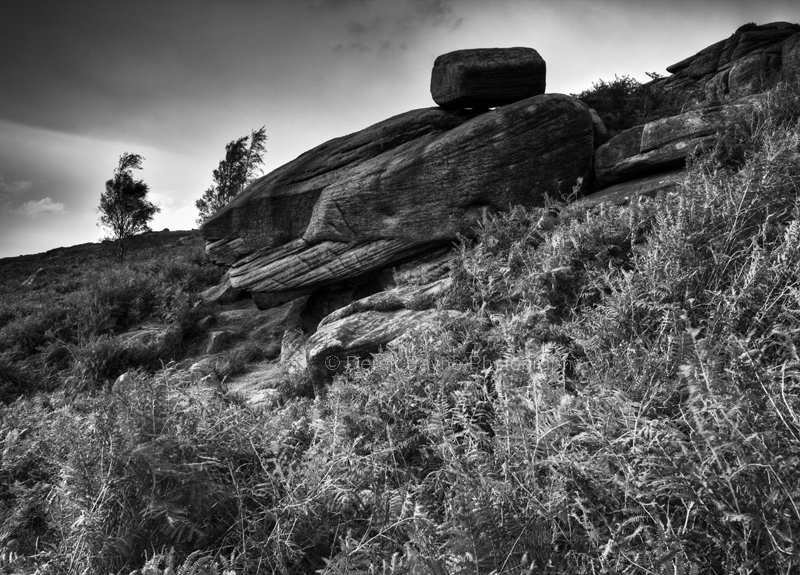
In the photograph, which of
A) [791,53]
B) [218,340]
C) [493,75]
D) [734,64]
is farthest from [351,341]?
[734,64]

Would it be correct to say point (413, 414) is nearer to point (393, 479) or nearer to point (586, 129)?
point (393, 479)

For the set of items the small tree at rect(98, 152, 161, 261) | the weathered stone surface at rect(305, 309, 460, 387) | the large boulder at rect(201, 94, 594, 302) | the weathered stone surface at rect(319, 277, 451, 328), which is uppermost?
the small tree at rect(98, 152, 161, 261)

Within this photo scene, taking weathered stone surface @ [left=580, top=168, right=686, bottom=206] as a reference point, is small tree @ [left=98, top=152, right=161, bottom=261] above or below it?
above

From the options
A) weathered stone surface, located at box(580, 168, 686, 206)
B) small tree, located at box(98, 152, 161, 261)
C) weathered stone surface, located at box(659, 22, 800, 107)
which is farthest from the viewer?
small tree, located at box(98, 152, 161, 261)

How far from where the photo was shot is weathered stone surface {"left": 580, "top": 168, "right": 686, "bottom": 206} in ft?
27.8

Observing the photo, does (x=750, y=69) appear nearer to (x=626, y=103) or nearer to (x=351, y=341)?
(x=626, y=103)

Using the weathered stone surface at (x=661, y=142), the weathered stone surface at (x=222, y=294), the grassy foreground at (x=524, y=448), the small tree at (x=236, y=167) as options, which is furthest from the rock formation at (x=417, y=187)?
the small tree at (x=236, y=167)

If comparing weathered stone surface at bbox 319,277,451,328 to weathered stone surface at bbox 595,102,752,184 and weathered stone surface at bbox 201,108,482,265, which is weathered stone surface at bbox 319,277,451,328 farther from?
weathered stone surface at bbox 595,102,752,184

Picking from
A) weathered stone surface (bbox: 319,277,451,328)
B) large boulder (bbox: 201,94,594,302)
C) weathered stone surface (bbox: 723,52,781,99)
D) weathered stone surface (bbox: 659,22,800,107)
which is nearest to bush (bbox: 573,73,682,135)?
weathered stone surface (bbox: 659,22,800,107)

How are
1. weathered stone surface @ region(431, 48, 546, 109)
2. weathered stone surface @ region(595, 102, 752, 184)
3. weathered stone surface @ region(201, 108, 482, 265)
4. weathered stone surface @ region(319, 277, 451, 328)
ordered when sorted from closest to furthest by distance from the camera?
weathered stone surface @ region(319, 277, 451, 328) → weathered stone surface @ region(595, 102, 752, 184) → weathered stone surface @ region(431, 48, 546, 109) → weathered stone surface @ region(201, 108, 482, 265)

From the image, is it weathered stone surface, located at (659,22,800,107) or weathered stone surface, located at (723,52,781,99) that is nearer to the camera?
weathered stone surface, located at (723,52,781,99)

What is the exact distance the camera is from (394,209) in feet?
36.9

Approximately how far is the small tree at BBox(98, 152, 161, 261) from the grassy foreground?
28415 millimetres

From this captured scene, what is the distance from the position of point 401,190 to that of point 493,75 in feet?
13.0
